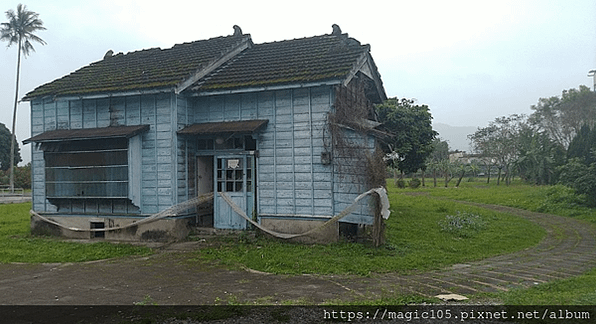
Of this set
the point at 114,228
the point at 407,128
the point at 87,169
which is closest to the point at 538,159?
the point at 407,128

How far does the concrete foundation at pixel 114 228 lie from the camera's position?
482 inches

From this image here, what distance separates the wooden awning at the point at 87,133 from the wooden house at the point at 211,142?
0.05 metres

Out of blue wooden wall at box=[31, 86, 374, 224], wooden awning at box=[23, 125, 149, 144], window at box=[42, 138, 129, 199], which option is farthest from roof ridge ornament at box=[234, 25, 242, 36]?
window at box=[42, 138, 129, 199]

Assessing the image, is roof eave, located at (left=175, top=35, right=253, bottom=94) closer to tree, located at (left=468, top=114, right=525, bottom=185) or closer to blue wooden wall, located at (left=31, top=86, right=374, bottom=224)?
blue wooden wall, located at (left=31, top=86, right=374, bottom=224)

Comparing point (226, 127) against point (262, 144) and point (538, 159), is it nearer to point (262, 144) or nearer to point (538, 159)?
point (262, 144)

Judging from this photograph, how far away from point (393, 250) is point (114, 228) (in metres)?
7.43

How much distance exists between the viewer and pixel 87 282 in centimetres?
830

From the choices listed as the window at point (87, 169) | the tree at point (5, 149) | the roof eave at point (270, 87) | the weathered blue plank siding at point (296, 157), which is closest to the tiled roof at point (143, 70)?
the roof eave at point (270, 87)

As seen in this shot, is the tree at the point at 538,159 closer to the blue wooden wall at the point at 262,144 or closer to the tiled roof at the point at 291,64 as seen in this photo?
the tiled roof at the point at 291,64

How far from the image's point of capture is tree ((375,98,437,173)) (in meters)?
16.0

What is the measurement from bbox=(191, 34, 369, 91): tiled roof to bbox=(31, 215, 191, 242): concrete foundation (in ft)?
12.8

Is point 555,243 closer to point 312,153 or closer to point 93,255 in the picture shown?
point 312,153

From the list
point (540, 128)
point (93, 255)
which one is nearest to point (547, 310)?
point (93, 255)

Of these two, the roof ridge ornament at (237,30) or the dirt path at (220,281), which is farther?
the roof ridge ornament at (237,30)
